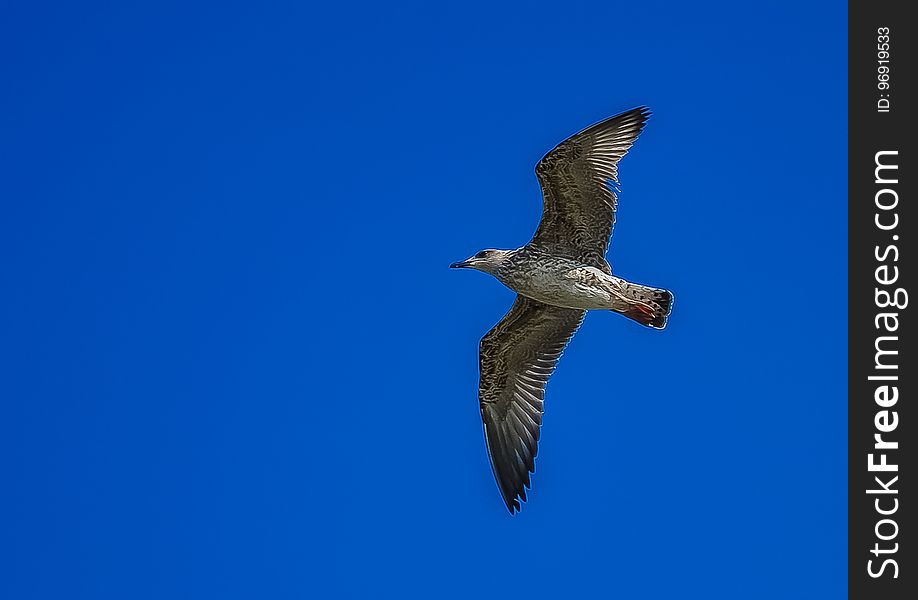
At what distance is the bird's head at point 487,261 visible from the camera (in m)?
17.3

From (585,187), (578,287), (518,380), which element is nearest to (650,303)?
(578,287)

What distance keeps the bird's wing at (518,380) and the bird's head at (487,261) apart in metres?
0.79

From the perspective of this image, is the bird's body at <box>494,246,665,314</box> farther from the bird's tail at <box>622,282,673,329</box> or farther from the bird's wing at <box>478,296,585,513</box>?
the bird's wing at <box>478,296,585,513</box>

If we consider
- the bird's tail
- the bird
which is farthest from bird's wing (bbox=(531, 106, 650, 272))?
the bird's tail

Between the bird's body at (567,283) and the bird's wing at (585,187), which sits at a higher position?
the bird's wing at (585,187)

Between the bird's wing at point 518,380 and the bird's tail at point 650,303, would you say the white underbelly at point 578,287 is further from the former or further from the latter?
the bird's wing at point 518,380

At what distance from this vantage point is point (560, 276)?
16969 mm

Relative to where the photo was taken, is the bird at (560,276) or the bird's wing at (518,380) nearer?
the bird at (560,276)

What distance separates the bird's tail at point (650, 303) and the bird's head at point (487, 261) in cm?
127

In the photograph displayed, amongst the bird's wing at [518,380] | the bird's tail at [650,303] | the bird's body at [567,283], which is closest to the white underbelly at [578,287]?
the bird's body at [567,283]

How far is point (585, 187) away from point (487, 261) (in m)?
1.30
